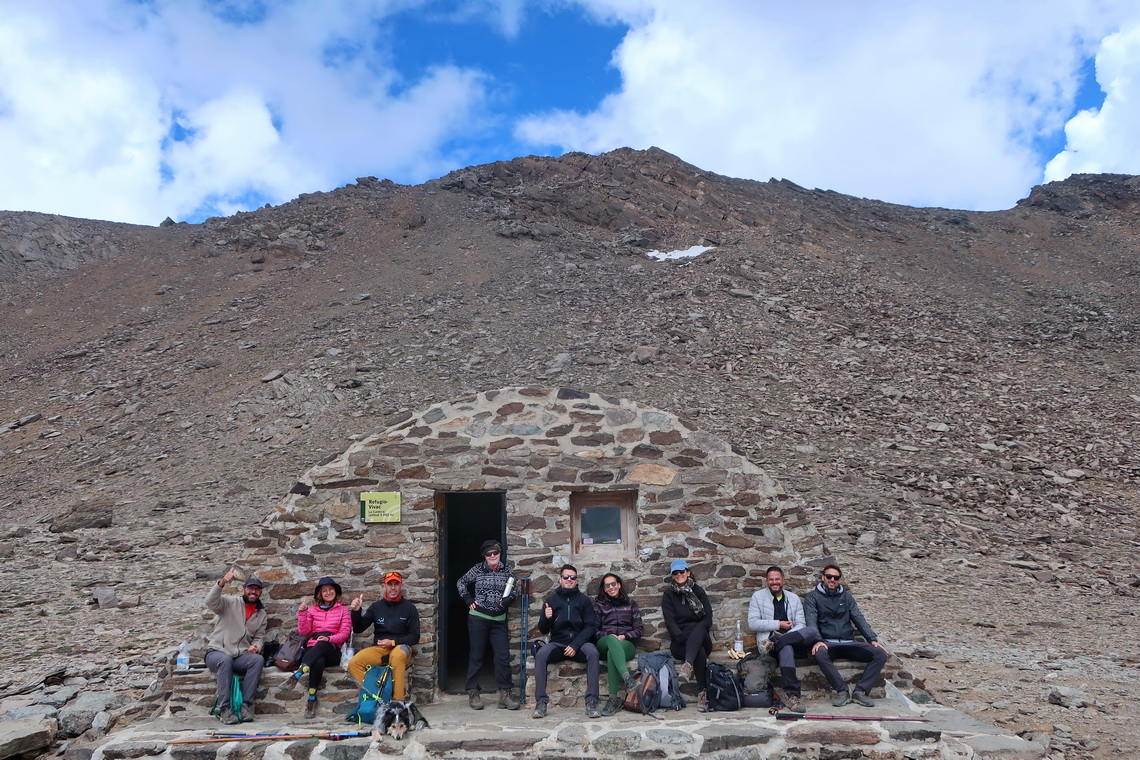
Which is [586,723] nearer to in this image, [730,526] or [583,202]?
[730,526]

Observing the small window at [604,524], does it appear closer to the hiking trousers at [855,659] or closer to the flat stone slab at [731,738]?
the flat stone slab at [731,738]

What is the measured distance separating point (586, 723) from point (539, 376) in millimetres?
15613

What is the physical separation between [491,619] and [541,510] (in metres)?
1.15

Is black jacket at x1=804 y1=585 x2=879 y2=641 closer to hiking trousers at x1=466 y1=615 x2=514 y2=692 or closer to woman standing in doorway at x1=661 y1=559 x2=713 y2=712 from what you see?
woman standing in doorway at x1=661 y1=559 x2=713 y2=712

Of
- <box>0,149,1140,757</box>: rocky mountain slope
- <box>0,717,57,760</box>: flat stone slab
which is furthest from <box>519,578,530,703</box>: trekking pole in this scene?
<box>0,149,1140,757</box>: rocky mountain slope

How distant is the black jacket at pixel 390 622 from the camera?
7.09 m

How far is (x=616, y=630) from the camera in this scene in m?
7.22

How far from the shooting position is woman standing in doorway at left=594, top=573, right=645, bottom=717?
7.08 meters

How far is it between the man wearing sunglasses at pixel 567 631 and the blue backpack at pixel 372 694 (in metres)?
1.35

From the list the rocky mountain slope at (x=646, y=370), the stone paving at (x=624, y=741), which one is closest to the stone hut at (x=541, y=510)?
the stone paving at (x=624, y=741)

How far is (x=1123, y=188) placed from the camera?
145ft

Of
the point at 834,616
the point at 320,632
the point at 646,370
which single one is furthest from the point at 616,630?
the point at 646,370

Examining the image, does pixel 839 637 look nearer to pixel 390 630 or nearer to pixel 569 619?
pixel 569 619

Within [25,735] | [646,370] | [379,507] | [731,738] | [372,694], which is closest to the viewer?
[731,738]
